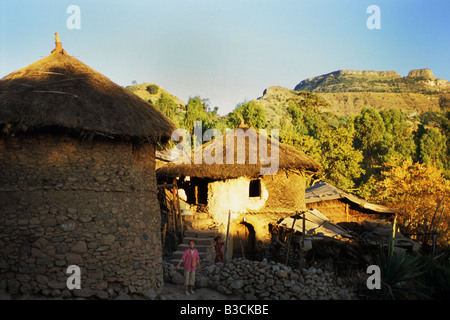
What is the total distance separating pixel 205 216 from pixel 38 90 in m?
7.13

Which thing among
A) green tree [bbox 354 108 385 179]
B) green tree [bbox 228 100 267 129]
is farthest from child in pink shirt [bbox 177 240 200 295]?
green tree [bbox 354 108 385 179]

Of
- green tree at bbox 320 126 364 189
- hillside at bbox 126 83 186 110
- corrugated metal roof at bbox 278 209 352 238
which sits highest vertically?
hillside at bbox 126 83 186 110

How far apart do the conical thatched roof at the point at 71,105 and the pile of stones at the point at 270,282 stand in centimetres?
348

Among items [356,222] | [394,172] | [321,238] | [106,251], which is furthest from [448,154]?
[106,251]

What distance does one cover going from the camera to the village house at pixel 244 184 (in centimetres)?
1381

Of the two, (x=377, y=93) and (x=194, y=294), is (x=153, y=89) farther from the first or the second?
(x=194, y=294)

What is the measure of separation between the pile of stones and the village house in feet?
10.5

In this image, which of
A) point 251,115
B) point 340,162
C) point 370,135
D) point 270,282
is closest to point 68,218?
point 270,282

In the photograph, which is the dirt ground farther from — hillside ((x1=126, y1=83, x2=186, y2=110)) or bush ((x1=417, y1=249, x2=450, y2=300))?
hillside ((x1=126, y1=83, x2=186, y2=110))

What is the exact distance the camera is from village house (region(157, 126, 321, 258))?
13.8m

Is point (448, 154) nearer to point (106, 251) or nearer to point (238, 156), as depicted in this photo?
point (238, 156)

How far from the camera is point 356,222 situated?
16.7 meters

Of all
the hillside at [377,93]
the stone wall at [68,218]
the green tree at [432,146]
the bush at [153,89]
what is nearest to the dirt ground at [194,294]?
the stone wall at [68,218]

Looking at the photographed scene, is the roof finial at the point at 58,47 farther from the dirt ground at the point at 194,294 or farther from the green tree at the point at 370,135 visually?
the green tree at the point at 370,135
